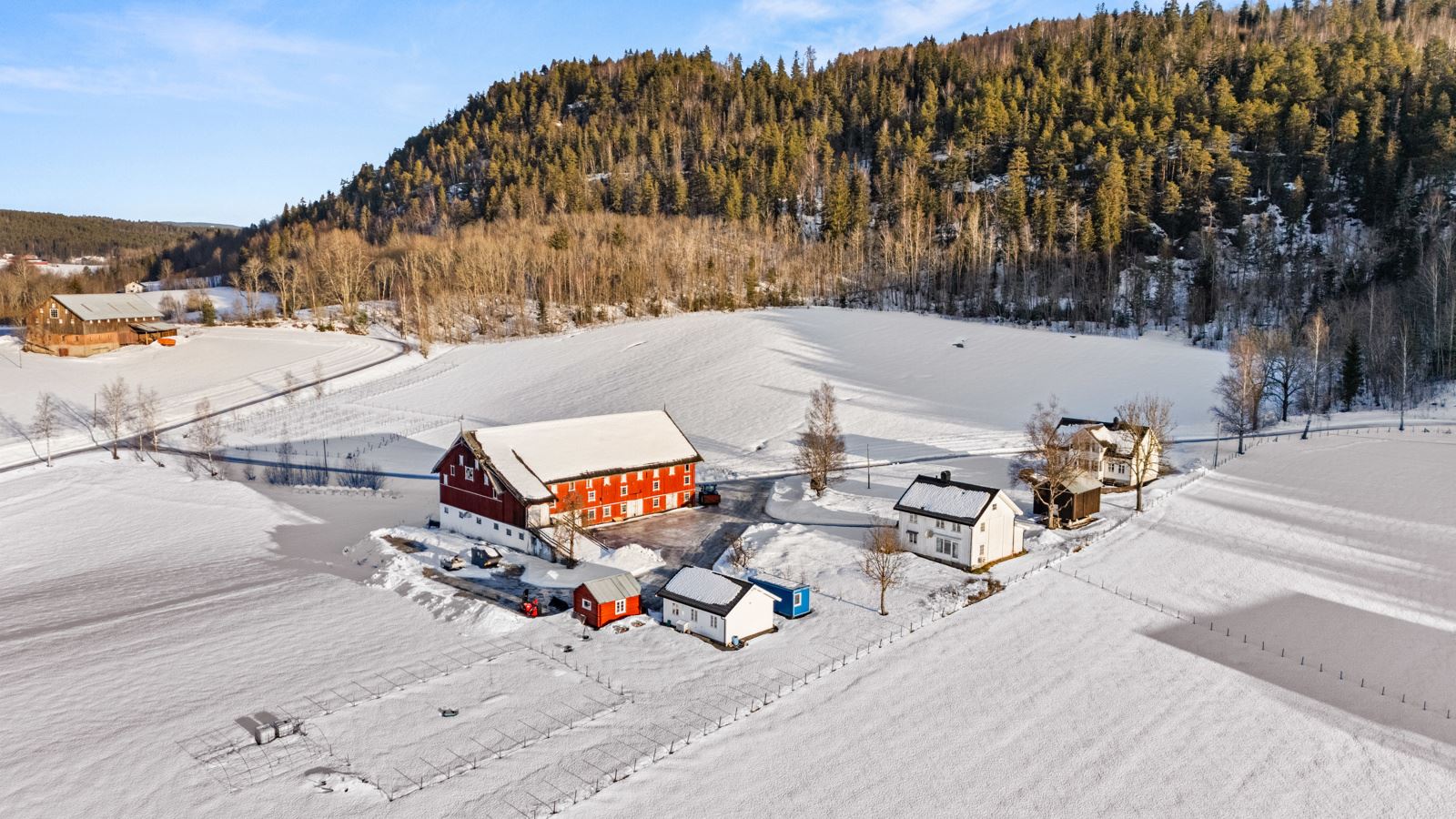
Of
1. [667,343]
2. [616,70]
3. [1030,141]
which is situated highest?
[616,70]

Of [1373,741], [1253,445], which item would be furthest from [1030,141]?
[1373,741]

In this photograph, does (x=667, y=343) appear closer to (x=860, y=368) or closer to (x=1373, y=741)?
(x=860, y=368)

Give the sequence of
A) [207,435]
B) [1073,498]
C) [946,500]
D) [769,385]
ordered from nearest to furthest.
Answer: [946,500] < [1073,498] < [207,435] < [769,385]

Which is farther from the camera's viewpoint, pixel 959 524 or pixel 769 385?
pixel 769 385

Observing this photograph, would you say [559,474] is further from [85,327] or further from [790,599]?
[85,327]

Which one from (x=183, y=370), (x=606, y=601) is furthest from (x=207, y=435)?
(x=606, y=601)

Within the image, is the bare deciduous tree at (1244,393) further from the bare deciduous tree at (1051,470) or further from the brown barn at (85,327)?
the brown barn at (85,327)

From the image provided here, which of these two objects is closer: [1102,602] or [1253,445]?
[1102,602]

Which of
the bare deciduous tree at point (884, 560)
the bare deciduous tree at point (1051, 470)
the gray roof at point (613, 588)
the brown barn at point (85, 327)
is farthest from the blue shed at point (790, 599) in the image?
the brown barn at point (85, 327)
